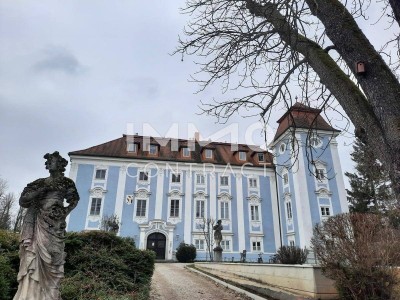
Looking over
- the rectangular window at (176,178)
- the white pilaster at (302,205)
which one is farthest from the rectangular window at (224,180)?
the white pilaster at (302,205)

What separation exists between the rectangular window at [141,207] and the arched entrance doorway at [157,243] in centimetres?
239

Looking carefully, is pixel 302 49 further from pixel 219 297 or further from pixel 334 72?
pixel 219 297

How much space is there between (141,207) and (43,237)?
27800mm

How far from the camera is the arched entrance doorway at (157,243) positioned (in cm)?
2991

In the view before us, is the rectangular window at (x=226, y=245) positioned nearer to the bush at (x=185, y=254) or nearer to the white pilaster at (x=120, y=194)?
the bush at (x=185, y=254)

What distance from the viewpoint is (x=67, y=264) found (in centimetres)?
796

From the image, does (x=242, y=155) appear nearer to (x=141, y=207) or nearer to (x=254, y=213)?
(x=254, y=213)

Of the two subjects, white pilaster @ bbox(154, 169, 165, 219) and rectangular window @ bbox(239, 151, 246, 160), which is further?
rectangular window @ bbox(239, 151, 246, 160)

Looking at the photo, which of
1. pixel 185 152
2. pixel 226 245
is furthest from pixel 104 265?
pixel 185 152

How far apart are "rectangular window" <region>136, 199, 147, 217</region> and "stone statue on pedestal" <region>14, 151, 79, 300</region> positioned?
1075 inches

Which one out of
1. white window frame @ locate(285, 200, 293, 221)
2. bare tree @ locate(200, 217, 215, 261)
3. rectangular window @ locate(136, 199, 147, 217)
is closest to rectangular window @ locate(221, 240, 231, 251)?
bare tree @ locate(200, 217, 215, 261)

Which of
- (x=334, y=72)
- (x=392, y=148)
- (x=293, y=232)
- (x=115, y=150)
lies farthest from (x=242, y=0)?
(x=115, y=150)

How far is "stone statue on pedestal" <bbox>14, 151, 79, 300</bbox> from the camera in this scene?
389 centimetres

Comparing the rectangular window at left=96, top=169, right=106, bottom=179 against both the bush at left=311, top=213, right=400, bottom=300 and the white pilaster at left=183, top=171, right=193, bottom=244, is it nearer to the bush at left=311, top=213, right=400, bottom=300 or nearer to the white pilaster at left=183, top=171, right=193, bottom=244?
the white pilaster at left=183, top=171, right=193, bottom=244
